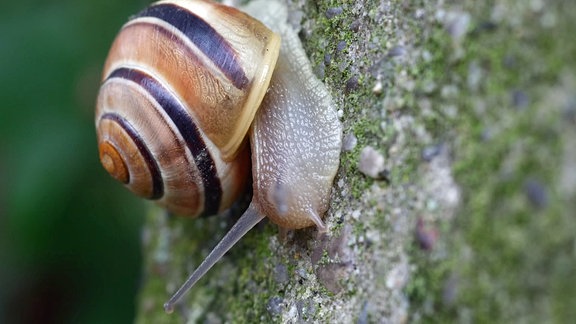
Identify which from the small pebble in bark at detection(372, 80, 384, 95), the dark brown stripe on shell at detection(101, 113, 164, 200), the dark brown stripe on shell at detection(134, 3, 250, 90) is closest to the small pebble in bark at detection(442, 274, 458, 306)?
the small pebble in bark at detection(372, 80, 384, 95)

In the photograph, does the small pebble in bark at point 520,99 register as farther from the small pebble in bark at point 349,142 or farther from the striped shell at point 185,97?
the striped shell at point 185,97

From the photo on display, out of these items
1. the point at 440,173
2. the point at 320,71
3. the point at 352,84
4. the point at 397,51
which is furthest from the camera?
the point at 320,71

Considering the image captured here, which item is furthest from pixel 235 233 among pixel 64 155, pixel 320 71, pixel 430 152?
pixel 64 155

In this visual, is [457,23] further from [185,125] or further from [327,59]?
[185,125]

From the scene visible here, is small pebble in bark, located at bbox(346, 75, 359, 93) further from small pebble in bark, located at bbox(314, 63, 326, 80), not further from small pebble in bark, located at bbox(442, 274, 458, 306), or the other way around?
small pebble in bark, located at bbox(442, 274, 458, 306)

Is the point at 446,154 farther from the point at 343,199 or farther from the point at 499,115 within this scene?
the point at 343,199

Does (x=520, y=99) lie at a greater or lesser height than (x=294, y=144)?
greater
